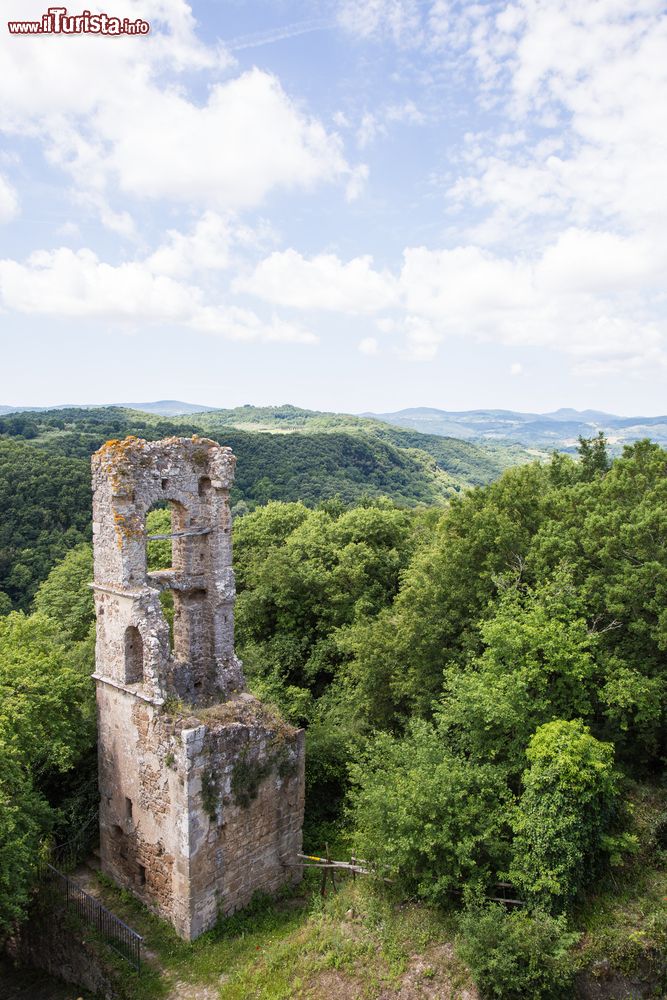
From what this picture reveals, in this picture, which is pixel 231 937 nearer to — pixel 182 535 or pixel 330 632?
pixel 182 535

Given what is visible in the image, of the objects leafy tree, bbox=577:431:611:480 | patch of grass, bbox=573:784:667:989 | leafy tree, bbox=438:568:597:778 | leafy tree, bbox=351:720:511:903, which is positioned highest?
leafy tree, bbox=577:431:611:480

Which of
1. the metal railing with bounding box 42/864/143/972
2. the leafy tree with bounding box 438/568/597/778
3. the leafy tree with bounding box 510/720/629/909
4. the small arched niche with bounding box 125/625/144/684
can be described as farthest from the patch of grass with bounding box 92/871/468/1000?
the small arched niche with bounding box 125/625/144/684

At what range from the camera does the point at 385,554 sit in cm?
2594

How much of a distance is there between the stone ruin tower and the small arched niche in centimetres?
3

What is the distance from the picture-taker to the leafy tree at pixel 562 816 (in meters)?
11.4

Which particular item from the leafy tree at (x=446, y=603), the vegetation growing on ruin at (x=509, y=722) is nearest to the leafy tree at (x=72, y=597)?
the vegetation growing on ruin at (x=509, y=722)

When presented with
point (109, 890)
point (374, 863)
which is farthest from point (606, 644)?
point (109, 890)

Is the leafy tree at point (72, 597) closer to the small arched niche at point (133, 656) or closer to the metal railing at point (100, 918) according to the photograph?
the metal railing at point (100, 918)

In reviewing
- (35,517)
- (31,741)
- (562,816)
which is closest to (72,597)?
(31,741)

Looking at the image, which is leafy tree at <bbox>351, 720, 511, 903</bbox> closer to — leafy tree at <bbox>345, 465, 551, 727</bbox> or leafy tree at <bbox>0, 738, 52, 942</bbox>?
leafy tree at <bbox>345, 465, 551, 727</bbox>

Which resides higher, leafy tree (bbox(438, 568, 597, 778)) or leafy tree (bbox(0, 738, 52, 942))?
leafy tree (bbox(438, 568, 597, 778))

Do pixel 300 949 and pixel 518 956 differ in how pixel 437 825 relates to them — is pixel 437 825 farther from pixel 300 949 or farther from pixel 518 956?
pixel 300 949

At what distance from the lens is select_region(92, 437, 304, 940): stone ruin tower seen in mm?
12758

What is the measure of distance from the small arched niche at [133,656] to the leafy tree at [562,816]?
326 inches
